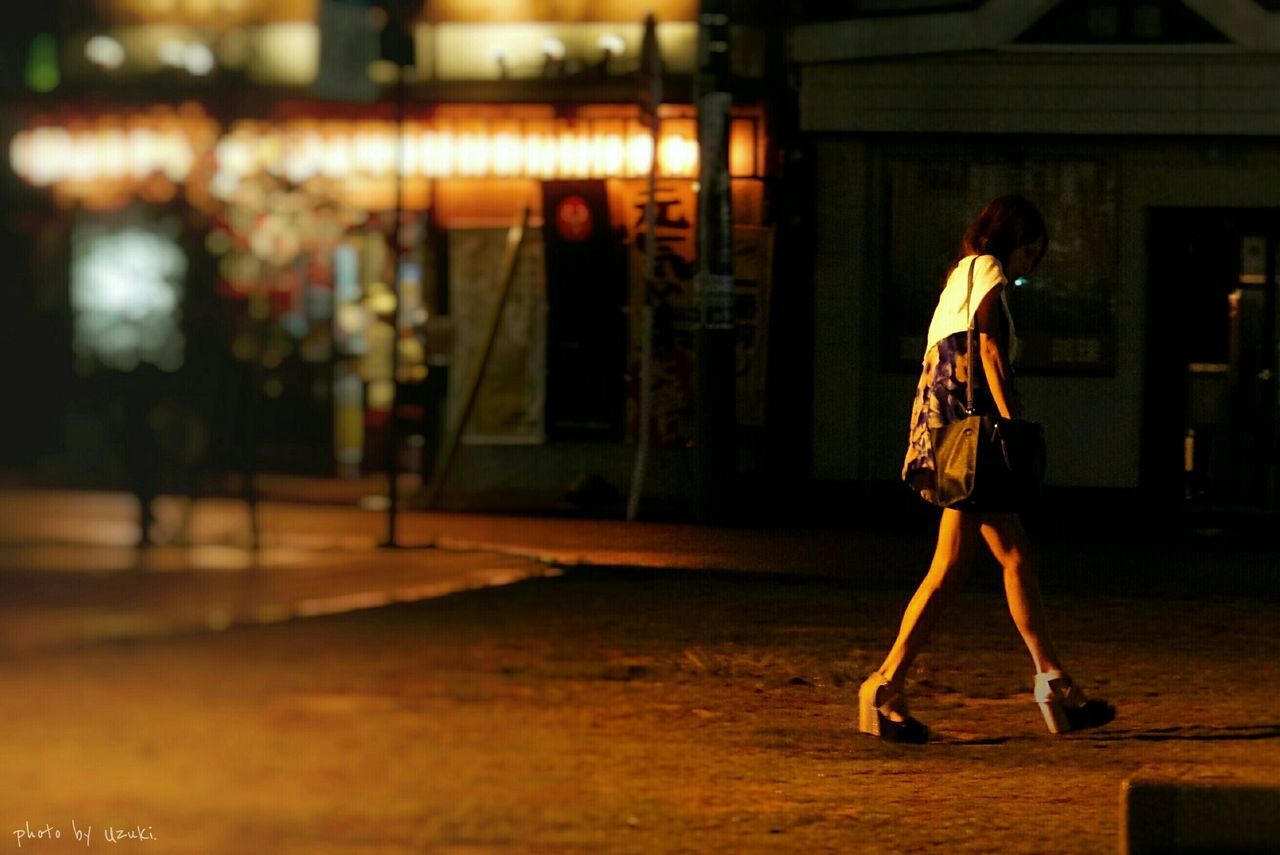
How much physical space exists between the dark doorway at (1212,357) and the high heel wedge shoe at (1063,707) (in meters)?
9.68

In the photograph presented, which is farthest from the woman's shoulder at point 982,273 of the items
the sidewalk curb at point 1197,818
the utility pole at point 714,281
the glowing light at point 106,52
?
the glowing light at point 106,52

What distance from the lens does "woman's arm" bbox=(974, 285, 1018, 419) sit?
740 cm

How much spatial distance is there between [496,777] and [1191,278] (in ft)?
37.7

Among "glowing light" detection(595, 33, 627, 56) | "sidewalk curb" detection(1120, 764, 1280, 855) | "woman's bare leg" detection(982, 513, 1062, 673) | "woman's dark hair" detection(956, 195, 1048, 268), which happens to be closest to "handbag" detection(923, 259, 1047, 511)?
"woman's bare leg" detection(982, 513, 1062, 673)

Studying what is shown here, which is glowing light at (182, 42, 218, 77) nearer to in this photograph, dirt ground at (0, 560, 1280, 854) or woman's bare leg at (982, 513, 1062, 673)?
dirt ground at (0, 560, 1280, 854)

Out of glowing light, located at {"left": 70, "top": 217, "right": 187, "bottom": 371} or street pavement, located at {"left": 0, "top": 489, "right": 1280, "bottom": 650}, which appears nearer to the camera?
street pavement, located at {"left": 0, "top": 489, "right": 1280, "bottom": 650}

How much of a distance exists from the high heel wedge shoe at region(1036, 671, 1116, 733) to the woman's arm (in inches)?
41.4

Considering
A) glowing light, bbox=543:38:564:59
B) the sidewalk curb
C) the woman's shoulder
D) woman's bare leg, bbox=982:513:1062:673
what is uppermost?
glowing light, bbox=543:38:564:59

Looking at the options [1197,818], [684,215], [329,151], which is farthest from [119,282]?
[1197,818]

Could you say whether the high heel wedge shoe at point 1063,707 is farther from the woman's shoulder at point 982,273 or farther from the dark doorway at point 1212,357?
the dark doorway at point 1212,357

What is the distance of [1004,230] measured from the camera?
768cm

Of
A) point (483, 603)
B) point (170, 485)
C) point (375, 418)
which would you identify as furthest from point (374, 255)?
point (483, 603)

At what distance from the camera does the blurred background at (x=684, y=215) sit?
53.4 feet

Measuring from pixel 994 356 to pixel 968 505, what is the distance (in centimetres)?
59
